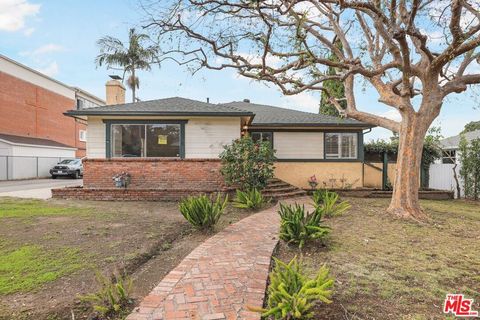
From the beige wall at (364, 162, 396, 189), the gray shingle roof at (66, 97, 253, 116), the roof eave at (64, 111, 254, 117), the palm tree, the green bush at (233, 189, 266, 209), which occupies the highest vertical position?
the palm tree

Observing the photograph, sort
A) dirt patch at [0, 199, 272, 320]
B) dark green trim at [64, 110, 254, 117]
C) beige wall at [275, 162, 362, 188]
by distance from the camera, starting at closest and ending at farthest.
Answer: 1. dirt patch at [0, 199, 272, 320]
2. dark green trim at [64, 110, 254, 117]
3. beige wall at [275, 162, 362, 188]

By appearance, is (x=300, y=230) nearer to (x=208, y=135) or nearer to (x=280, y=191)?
(x=280, y=191)

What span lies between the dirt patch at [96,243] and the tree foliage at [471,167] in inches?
405

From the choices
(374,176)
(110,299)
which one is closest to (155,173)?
(110,299)

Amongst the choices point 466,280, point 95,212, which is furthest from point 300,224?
point 95,212

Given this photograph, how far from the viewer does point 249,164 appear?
979 cm

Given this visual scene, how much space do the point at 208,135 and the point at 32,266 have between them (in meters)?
7.43

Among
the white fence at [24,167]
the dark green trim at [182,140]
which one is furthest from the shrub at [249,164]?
the white fence at [24,167]

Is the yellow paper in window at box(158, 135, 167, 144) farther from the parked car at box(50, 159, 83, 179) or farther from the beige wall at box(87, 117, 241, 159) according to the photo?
the parked car at box(50, 159, 83, 179)

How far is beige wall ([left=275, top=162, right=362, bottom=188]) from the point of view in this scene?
1333 centimetres

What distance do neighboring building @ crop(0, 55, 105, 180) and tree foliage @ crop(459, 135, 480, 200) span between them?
2164cm

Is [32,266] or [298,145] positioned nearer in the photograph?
[32,266]

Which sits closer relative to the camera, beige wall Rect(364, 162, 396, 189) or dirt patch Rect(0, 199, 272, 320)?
dirt patch Rect(0, 199, 272, 320)

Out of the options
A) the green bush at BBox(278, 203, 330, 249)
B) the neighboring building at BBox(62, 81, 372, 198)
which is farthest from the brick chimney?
the green bush at BBox(278, 203, 330, 249)
